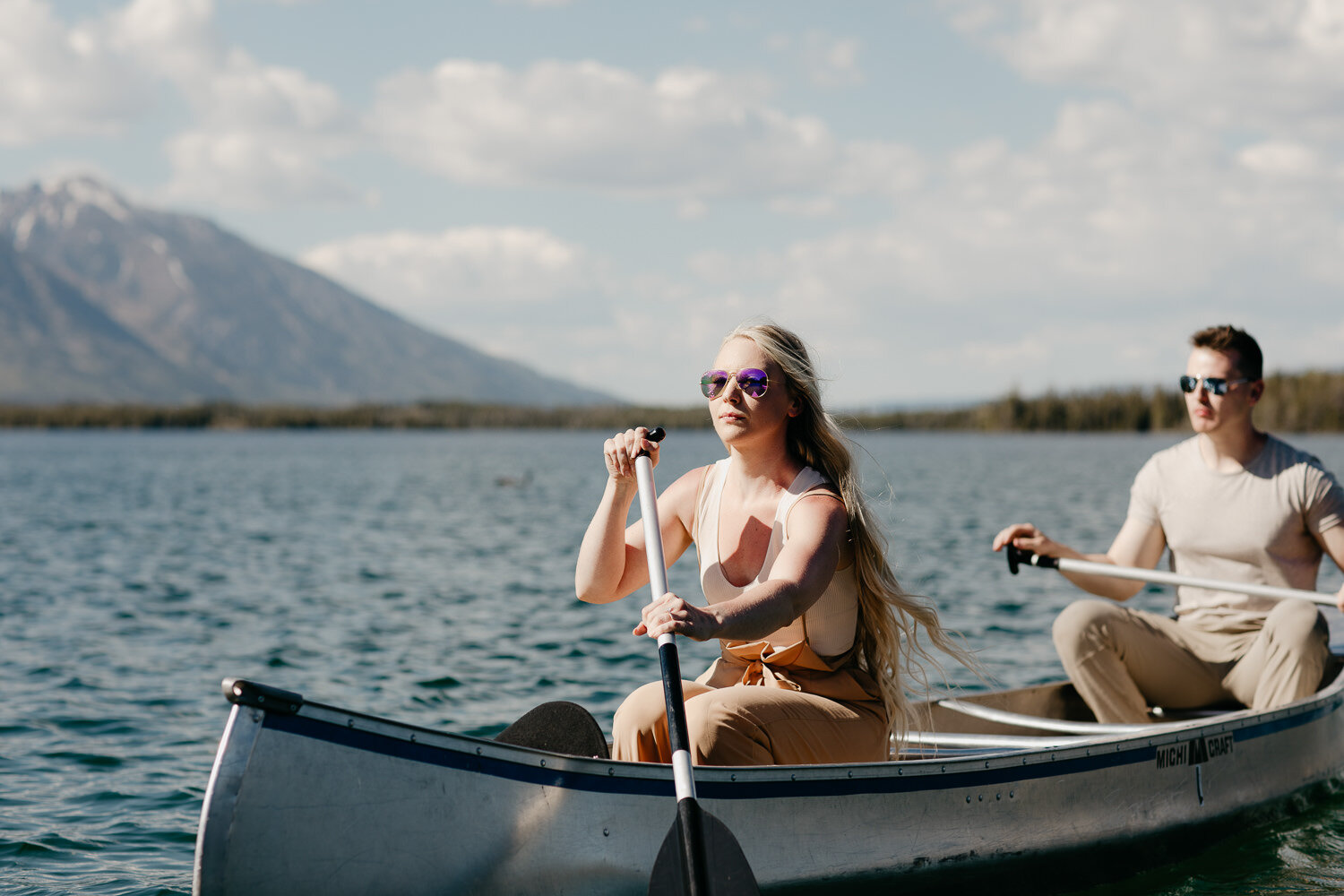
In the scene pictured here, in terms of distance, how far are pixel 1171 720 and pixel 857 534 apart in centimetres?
339

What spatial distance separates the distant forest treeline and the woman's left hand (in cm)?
112

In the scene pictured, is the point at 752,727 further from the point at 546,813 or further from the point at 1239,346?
the point at 1239,346

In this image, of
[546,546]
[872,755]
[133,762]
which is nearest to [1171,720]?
[872,755]

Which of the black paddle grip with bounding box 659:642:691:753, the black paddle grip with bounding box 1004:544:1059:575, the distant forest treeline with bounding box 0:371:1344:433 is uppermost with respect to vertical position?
the distant forest treeline with bounding box 0:371:1344:433

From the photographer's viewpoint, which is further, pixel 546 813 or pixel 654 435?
A: pixel 654 435

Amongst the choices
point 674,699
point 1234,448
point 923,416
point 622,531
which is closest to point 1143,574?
point 1234,448

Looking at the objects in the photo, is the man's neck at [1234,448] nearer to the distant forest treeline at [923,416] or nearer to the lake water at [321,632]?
the lake water at [321,632]

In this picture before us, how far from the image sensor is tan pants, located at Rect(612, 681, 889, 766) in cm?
370

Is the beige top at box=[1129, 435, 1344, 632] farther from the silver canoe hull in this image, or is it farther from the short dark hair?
the silver canoe hull

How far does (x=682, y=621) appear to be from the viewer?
3.33 metres

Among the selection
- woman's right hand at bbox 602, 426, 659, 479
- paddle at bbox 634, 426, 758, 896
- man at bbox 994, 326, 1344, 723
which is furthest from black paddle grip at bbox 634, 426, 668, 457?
man at bbox 994, 326, 1344, 723

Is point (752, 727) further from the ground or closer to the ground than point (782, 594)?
closer to the ground

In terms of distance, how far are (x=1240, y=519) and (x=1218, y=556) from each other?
0.23m

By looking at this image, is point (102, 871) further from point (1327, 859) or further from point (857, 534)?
point (1327, 859)
